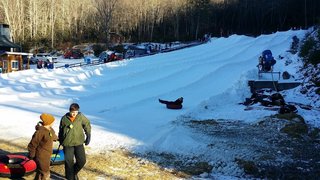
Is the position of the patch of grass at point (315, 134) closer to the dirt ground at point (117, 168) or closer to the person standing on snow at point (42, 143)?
the dirt ground at point (117, 168)

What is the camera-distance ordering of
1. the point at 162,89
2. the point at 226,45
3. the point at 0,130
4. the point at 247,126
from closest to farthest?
the point at 0,130
the point at 247,126
the point at 162,89
the point at 226,45

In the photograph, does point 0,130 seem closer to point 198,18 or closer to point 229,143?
point 229,143

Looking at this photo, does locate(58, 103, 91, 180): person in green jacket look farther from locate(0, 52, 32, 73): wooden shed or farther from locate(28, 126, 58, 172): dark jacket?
locate(0, 52, 32, 73): wooden shed

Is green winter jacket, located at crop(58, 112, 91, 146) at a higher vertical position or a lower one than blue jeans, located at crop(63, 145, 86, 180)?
higher

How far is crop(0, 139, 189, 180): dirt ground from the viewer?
788 centimetres

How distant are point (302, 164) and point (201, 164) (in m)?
2.31

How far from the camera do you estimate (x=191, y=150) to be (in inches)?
393

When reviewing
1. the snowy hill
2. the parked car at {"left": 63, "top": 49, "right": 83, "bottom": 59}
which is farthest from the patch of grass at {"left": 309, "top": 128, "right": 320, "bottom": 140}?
the parked car at {"left": 63, "top": 49, "right": 83, "bottom": 59}

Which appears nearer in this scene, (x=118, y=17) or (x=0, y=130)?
(x=0, y=130)

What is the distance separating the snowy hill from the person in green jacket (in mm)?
2893

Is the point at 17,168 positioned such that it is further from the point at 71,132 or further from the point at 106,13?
the point at 106,13

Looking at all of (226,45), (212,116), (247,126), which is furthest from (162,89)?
(226,45)

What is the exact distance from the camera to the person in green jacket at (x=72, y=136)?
6781 mm

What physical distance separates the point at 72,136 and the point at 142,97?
40.7 ft
